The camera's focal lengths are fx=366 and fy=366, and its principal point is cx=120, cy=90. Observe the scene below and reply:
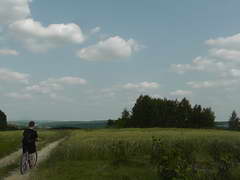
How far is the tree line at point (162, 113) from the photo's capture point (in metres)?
113

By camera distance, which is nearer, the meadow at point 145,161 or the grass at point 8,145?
the meadow at point 145,161

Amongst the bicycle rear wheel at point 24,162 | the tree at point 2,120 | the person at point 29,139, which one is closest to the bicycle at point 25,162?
the bicycle rear wheel at point 24,162

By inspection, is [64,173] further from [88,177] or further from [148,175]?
[148,175]

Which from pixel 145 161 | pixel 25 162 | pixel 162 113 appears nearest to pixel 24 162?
pixel 25 162

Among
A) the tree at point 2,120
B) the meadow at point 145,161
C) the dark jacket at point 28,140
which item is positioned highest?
the tree at point 2,120

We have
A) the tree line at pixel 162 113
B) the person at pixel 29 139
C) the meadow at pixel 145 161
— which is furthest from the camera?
the tree line at pixel 162 113

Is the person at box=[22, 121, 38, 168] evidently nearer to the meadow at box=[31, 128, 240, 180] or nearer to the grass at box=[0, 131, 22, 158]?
the meadow at box=[31, 128, 240, 180]

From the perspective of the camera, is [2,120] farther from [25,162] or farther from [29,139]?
[29,139]

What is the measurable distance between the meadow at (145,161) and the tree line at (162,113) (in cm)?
8701

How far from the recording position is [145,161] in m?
20.4

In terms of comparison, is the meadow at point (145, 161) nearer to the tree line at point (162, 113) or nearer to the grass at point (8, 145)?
the grass at point (8, 145)

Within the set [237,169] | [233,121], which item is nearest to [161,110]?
[233,121]

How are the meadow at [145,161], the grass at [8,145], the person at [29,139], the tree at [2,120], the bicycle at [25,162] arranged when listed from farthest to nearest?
the tree at [2,120], the grass at [8,145], the person at [29,139], the bicycle at [25,162], the meadow at [145,161]

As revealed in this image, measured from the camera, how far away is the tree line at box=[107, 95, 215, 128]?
371 feet
